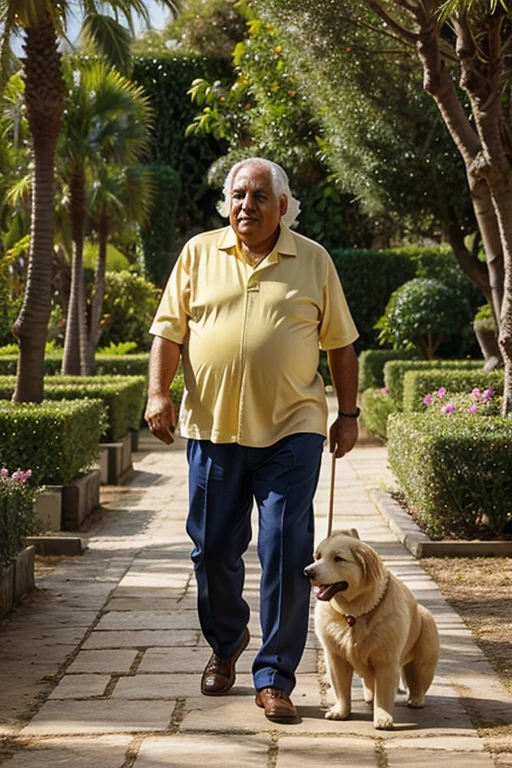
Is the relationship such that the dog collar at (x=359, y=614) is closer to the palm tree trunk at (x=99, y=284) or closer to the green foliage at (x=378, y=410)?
the green foliage at (x=378, y=410)

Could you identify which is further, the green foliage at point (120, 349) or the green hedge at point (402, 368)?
the green foliage at point (120, 349)

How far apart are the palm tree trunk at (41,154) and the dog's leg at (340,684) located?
309 inches

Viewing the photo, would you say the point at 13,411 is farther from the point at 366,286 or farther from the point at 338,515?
the point at 366,286

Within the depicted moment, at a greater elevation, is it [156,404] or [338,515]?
[156,404]

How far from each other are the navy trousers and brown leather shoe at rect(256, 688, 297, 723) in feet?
0.10

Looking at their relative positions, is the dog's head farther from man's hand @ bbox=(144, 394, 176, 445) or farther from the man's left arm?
man's hand @ bbox=(144, 394, 176, 445)

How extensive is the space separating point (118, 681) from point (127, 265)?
28177mm

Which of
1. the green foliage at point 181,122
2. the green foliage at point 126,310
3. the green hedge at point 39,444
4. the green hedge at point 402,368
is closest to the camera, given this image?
the green hedge at point 39,444

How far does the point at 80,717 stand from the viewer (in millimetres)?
4754

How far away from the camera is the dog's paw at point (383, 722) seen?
4516 mm

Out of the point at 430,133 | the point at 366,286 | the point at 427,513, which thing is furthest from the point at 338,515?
the point at 366,286

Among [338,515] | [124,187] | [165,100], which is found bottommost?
[338,515]

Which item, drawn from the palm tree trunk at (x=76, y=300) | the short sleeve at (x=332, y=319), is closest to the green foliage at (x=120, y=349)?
the palm tree trunk at (x=76, y=300)

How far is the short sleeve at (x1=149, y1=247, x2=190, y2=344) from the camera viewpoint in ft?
16.5
